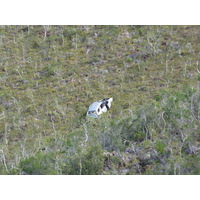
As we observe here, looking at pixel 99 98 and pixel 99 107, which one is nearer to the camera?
pixel 99 107

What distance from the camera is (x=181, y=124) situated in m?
20.1

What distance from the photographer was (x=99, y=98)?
2889 cm

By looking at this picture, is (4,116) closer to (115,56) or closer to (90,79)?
(90,79)

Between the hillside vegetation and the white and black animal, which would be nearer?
the hillside vegetation

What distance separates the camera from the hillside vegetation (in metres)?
17.8

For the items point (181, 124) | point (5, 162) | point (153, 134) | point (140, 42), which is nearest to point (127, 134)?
point (153, 134)

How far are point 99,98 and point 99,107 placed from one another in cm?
293

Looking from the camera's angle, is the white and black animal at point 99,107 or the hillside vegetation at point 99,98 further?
the white and black animal at point 99,107

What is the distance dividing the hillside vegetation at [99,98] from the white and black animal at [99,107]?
497mm

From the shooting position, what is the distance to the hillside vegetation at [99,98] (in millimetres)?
17844

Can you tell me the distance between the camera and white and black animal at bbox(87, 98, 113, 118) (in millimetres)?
25606

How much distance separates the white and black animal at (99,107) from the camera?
84.0 feet

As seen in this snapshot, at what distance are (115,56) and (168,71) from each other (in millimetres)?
5169

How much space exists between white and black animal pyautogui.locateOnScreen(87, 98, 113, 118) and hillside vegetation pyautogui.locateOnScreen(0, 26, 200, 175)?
497 millimetres
